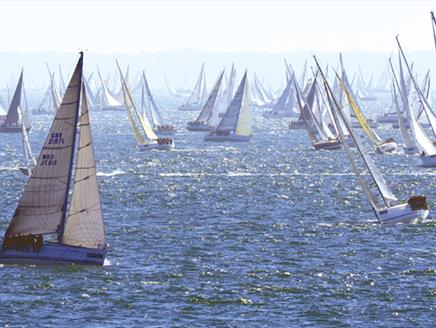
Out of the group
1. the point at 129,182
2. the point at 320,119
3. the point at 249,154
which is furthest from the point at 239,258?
the point at 320,119

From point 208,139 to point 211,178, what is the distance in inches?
2119

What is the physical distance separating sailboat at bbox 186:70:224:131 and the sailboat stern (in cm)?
10395

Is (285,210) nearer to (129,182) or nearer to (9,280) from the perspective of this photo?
(129,182)

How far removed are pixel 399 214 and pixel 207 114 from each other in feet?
371

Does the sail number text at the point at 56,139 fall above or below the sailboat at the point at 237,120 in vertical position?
above

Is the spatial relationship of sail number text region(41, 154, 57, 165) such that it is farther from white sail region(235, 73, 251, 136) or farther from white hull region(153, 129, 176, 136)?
white hull region(153, 129, 176, 136)

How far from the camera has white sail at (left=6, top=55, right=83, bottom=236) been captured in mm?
59031

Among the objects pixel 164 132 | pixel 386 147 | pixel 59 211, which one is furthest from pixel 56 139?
pixel 164 132

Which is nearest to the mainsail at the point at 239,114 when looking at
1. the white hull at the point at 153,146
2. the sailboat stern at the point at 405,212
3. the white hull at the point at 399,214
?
the white hull at the point at 153,146

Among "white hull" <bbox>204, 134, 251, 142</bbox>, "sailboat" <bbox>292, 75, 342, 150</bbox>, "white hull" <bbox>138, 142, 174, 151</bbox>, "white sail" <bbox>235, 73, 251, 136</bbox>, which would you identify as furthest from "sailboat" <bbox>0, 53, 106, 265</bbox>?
"white hull" <bbox>204, 134, 251, 142</bbox>

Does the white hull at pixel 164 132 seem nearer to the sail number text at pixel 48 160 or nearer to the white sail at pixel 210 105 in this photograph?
the white sail at pixel 210 105

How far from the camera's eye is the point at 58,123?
58.9 m

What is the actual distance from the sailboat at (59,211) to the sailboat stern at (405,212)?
74.7ft

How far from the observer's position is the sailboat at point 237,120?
158000 millimetres
